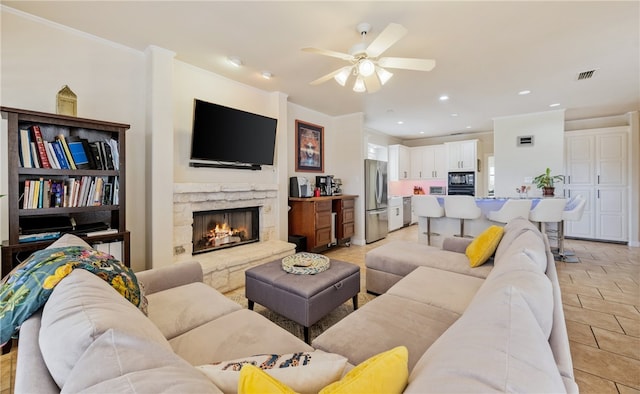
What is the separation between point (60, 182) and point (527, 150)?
6915mm

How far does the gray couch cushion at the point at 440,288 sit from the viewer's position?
5.60 ft

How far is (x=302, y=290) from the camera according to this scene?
1945mm

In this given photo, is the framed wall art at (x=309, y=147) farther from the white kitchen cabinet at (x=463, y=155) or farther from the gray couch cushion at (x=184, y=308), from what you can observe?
the white kitchen cabinet at (x=463, y=155)

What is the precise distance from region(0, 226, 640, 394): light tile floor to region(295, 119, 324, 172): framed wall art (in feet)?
6.19

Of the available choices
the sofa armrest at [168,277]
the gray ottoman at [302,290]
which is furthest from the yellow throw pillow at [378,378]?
the sofa armrest at [168,277]

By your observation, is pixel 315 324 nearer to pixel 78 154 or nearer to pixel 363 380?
pixel 363 380

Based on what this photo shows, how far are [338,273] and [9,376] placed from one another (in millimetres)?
2211

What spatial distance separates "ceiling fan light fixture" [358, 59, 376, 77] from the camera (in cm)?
234

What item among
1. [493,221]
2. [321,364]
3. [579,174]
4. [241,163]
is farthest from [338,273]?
[579,174]

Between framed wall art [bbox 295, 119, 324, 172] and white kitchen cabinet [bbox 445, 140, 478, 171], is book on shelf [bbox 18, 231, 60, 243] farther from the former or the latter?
white kitchen cabinet [bbox 445, 140, 478, 171]

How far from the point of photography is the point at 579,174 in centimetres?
541

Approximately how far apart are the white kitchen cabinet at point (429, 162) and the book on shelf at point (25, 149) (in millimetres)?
7517

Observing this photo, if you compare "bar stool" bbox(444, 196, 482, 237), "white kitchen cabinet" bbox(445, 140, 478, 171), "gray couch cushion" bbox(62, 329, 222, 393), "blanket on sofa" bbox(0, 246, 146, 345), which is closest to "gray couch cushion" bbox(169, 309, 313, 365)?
"blanket on sofa" bbox(0, 246, 146, 345)

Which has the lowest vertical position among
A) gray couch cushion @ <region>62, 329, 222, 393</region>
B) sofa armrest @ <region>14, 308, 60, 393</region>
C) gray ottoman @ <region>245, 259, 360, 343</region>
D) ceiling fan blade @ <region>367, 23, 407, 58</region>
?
gray ottoman @ <region>245, 259, 360, 343</region>
